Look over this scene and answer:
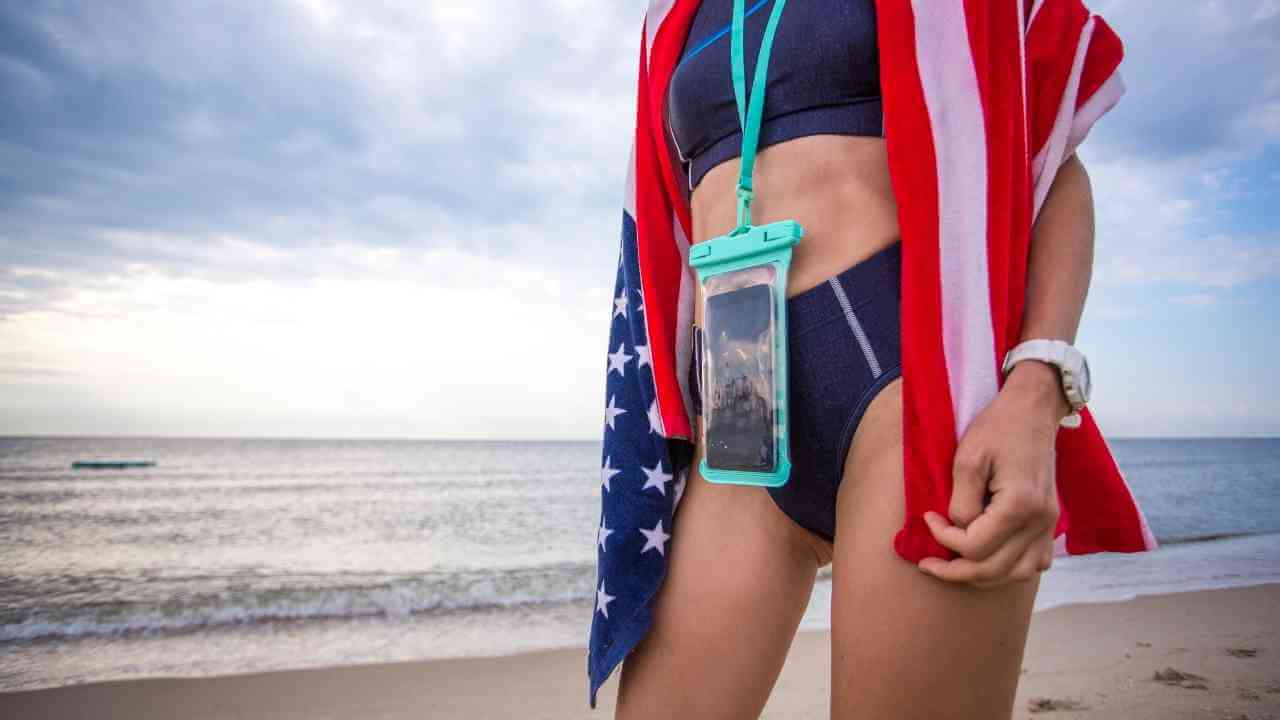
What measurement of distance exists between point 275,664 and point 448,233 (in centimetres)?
2549

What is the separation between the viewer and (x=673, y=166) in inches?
50.6

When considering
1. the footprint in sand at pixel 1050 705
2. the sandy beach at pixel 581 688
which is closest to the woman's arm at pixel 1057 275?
the sandy beach at pixel 581 688

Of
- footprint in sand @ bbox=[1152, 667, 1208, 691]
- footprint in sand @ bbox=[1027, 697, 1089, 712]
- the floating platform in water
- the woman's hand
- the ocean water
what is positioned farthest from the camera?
the floating platform in water

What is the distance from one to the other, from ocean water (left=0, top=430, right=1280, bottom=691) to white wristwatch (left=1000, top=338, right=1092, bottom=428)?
5113 millimetres

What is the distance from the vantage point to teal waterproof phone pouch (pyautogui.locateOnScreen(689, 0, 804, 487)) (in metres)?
0.91

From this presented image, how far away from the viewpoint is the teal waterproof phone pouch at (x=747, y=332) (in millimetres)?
914

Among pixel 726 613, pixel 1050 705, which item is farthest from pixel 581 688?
pixel 726 613

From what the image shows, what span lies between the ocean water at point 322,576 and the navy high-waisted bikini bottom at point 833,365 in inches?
190

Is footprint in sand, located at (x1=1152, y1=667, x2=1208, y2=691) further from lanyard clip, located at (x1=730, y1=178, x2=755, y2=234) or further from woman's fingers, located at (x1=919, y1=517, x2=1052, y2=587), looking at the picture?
lanyard clip, located at (x1=730, y1=178, x2=755, y2=234)

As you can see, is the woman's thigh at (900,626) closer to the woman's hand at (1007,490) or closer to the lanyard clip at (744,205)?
the woman's hand at (1007,490)

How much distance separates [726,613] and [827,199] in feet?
2.27

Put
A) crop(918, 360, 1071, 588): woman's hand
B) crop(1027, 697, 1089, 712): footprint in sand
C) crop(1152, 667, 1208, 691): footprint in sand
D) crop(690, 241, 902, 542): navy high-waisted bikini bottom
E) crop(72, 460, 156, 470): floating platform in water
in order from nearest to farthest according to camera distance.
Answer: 1. crop(918, 360, 1071, 588): woman's hand
2. crop(690, 241, 902, 542): navy high-waisted bikini bottom
3. crop(1027, 697, 1089, 712): footprint in sand
4. crop(1152, 667, 1208, 691): footprint in sand
5. crop(72, 460, 156, 470): floating platform in water

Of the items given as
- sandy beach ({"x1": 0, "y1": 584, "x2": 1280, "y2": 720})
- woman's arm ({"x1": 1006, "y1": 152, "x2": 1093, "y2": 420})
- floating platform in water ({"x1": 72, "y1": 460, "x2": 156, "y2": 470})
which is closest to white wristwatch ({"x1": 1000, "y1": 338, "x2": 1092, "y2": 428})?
woman's arm ({"x1": 1006, "y1": 152, "x2": 1093, "y2": 420})

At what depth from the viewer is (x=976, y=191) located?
80cm
